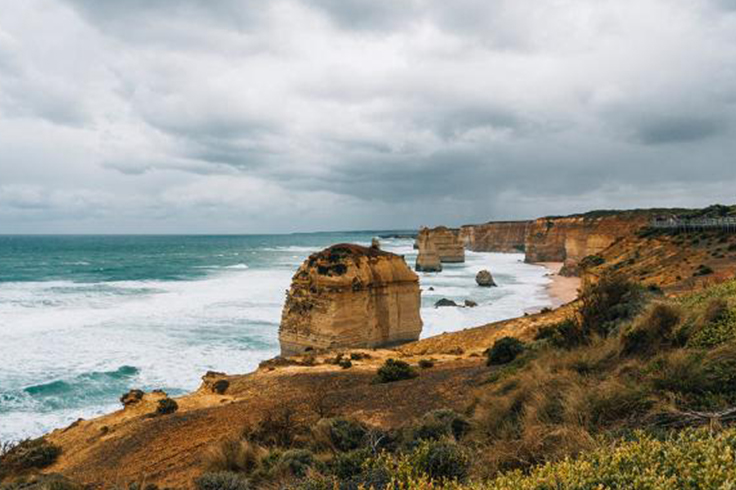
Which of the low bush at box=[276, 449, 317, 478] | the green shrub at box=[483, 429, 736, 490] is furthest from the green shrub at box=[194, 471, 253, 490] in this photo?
the green shrub at box=[483, 429, 736, 490]

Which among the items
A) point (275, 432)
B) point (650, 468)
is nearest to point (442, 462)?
point (650, 468)

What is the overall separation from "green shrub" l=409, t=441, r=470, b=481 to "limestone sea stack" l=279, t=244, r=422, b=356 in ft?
56.1

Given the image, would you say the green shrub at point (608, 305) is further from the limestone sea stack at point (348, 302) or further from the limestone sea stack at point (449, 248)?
the limestone sea stack at point (449, 248)

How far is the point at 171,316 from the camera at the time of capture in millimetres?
36812

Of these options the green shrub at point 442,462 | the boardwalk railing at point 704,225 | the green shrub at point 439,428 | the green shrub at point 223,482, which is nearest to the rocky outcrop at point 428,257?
the boardwalk railing at point 704,225

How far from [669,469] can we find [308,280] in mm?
20537

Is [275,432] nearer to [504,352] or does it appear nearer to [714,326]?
[504,352]

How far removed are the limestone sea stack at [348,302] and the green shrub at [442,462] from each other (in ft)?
56.1

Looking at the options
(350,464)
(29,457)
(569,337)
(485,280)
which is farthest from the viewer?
(485,280)

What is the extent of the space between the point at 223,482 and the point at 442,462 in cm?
330

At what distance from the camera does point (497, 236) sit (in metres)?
126

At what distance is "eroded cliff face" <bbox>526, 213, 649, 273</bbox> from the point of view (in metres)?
58.3

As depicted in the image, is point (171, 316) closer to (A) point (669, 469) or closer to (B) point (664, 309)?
(B) point (664, 309)

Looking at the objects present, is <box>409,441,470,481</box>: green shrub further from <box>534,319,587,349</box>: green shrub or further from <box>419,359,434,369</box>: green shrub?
<box>419,359,434,369</box>: green shrub
